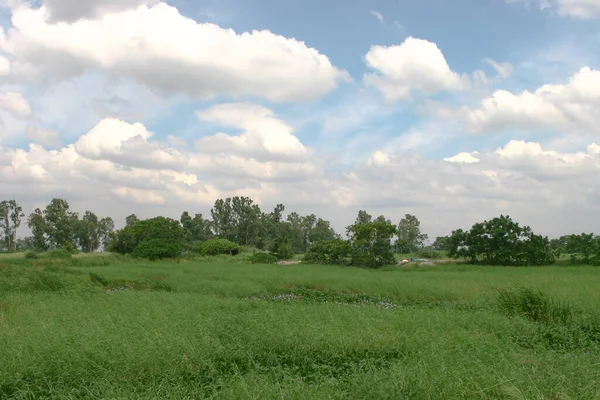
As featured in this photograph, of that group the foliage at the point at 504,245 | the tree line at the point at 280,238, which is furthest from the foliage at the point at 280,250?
the foliage at the point at 504,245

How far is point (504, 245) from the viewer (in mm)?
33062

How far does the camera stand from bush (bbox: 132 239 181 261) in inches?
1665

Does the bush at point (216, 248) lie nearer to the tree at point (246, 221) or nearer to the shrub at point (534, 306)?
the tree at point (246, 221)

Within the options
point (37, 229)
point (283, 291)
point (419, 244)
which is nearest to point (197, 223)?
point (37, 229)

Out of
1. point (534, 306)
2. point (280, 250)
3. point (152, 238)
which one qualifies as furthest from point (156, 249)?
point (534, 306)

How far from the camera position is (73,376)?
652 cm

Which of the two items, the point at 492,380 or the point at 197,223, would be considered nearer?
the point at 492,380

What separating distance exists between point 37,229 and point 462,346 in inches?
2782

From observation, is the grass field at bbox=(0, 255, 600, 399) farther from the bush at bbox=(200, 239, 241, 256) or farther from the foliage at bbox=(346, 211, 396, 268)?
the bush at bbox=(200, 239, 241, 256)

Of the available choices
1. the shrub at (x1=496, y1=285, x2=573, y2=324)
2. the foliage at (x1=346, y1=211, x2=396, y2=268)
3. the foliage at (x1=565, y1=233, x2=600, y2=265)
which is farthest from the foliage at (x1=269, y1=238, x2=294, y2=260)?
the shrub at (x1=496, y1=285, x2=573, y2=324)

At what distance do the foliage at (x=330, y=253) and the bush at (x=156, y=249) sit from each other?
13.5 metres

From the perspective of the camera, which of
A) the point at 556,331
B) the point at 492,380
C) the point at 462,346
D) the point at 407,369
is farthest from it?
the point at 556,331

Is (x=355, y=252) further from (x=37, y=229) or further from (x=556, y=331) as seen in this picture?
(x=37, y=229)

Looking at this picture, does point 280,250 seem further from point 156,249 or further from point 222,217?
point 222,217
